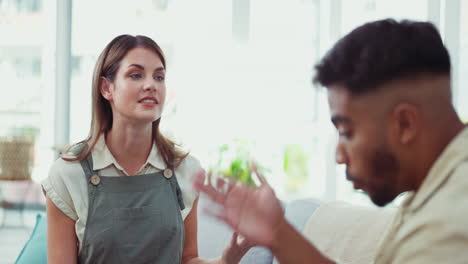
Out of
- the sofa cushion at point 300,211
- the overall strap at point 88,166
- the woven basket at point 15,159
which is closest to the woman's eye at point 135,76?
the overall strap at point 88,166

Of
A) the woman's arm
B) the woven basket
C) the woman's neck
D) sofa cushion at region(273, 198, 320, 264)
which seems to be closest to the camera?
the woman's arm

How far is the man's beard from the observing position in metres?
0.76

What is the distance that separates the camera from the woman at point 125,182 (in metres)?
1.63

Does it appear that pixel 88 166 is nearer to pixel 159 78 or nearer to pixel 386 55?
pixel 159 78

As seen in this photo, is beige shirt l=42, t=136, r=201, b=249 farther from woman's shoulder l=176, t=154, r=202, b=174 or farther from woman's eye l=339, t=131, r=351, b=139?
woman's eye l=339, t=131, r=351, b=139

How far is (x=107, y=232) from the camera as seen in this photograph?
1628mm

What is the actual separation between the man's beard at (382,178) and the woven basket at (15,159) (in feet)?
13.7

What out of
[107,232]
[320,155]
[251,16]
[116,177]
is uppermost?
[251,16]

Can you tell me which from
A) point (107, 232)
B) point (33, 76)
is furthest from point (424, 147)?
point (33, 76)

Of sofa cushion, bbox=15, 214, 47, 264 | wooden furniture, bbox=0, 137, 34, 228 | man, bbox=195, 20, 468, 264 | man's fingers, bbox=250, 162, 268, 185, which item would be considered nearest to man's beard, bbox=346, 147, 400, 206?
man, bbox=195, 20, 468, 264

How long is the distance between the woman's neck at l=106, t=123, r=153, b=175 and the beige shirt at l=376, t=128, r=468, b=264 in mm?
1100

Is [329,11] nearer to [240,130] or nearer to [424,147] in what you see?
[240,130]

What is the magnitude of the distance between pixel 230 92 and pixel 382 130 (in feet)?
13.4

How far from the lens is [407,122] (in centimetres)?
74
